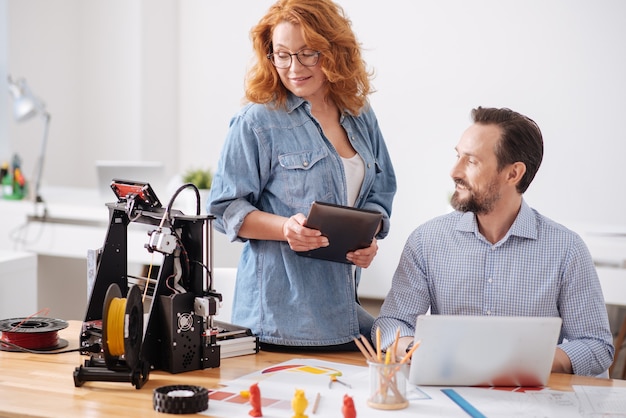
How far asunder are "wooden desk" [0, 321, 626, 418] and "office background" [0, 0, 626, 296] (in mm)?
3599

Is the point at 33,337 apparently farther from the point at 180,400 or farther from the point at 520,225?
the point at 520,225

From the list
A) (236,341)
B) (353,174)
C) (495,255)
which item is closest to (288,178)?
(353,174)

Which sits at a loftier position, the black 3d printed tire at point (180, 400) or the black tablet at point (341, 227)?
the black tablet at point (341, 227)

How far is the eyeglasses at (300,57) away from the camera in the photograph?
88.7 inches

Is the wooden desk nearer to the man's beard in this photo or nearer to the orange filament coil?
the orange filament coil

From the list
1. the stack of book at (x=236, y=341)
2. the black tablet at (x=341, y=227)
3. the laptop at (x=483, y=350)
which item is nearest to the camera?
the laptop at (x=483, y=350)

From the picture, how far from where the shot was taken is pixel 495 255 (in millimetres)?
2309

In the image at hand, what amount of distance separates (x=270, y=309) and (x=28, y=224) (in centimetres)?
286

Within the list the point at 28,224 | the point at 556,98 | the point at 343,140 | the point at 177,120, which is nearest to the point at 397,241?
the point at 556,98

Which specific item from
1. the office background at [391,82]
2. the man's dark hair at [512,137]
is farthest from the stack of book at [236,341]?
the office background at [391,82]

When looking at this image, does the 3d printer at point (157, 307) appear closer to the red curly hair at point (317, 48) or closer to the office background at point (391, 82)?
the red curly hair at point (317, 48)

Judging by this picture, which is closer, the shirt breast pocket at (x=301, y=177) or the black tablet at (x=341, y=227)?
the black tablet at (x=341, y=227)

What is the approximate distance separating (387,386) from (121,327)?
61cm

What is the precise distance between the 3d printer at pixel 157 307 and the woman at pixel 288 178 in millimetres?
193
